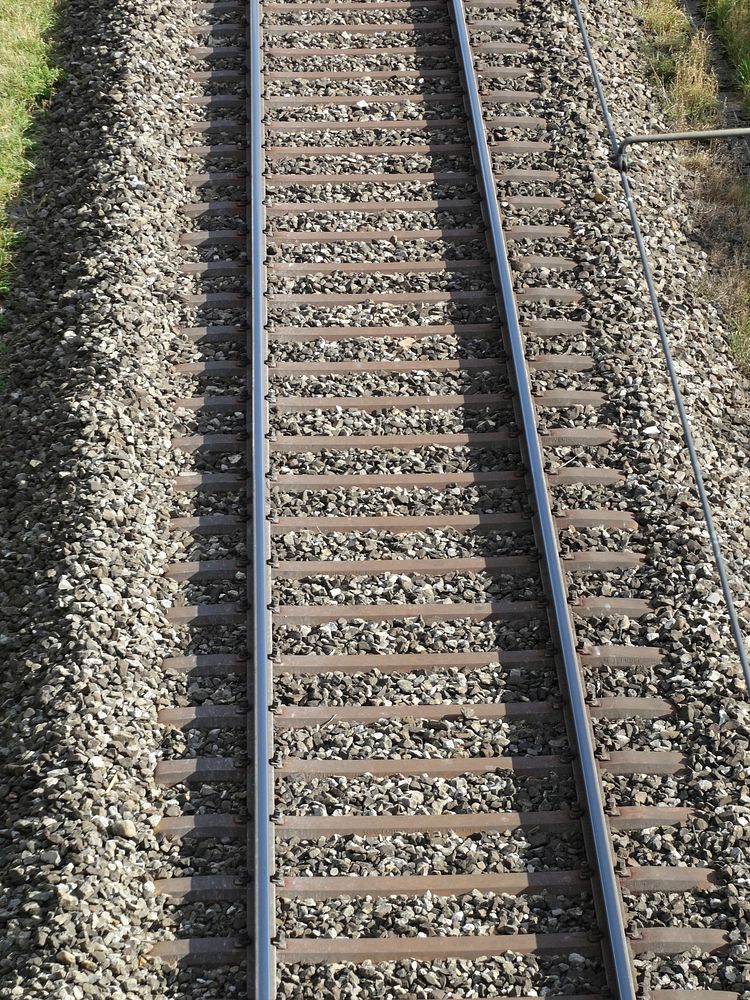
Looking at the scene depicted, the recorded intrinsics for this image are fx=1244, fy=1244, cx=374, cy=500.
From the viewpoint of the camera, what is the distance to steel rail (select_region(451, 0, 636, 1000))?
5.09m

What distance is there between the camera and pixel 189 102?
8422 mm

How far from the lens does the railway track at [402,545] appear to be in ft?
17.3

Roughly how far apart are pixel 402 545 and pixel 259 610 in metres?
0.83

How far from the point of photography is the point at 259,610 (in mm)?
5980

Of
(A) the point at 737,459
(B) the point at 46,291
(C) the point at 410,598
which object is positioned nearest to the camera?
(C) the point at 410,598

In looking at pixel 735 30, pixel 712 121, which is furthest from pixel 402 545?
pixel 735 30

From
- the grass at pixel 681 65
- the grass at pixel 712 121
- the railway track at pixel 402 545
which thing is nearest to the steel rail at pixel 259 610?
the railway track at pixel 402 545

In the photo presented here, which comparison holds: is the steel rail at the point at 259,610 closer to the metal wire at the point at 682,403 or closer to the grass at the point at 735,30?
the metal wire at the point at 682,403

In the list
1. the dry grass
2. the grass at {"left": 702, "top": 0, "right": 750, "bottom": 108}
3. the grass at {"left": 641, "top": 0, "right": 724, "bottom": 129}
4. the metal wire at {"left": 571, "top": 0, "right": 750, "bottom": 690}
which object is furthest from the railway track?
the grass at {"left": 702, "top": 0, "right": 750, "bottom": 108}

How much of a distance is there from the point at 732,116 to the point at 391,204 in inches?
116

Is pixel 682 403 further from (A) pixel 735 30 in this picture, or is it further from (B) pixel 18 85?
(B) pixel 18 85

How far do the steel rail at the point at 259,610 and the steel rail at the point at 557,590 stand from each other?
1.38 metres

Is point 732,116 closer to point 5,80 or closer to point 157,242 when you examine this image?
point 157,242

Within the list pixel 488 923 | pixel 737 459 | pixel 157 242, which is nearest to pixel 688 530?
pixel 737 459
